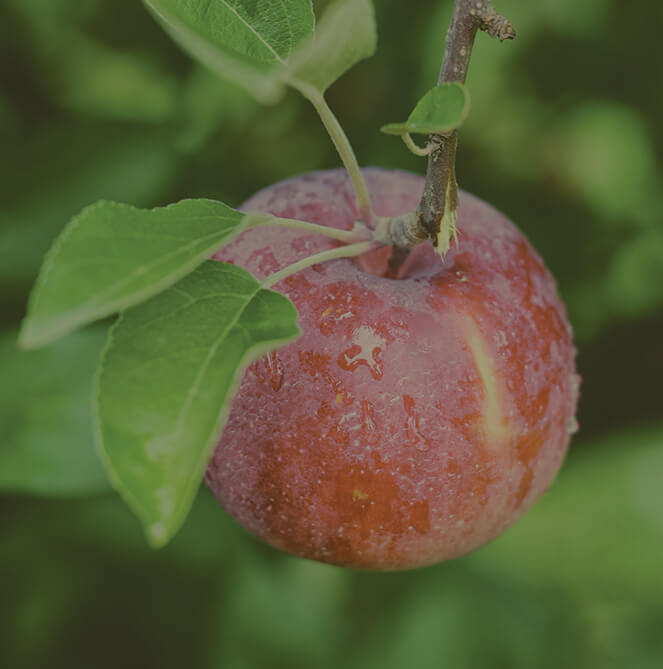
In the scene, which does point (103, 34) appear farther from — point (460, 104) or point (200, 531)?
point (460, 104)

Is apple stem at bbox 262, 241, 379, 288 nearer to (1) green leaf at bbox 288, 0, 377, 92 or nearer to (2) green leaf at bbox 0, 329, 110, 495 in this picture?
(1) green leaf at bbox 288, 0, 377, 92

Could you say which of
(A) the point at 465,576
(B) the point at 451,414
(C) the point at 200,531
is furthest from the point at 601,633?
(B) the point at 451,414

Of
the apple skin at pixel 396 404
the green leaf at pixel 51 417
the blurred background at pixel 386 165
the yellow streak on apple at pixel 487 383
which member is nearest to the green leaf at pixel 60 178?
the blurred background at pixel 386 165

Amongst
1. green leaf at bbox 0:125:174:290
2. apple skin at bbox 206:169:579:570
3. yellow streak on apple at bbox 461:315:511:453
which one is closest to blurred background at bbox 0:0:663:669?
green leaf at bbox 0:125:174:290

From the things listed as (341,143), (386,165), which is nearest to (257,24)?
(341,143)

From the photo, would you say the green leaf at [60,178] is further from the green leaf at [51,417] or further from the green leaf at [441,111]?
the green leaf at [441,111]

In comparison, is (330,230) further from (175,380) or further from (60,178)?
(60,178)
